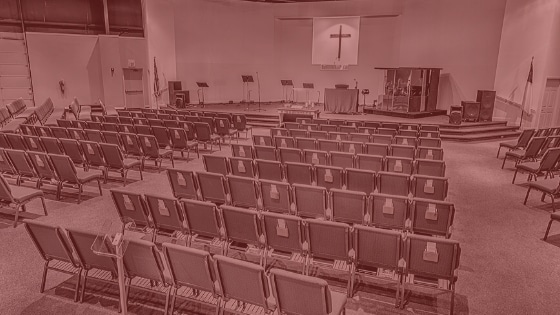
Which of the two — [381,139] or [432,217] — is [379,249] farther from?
[381,139]

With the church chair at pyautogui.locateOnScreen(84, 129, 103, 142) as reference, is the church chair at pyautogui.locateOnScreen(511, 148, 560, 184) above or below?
below

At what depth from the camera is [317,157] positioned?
295 inches

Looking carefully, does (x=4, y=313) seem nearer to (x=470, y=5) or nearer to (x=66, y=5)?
(x=66, y=5)

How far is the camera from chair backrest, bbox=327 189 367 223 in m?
5.07

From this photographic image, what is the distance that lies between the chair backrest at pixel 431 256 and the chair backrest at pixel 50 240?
3.52 meters

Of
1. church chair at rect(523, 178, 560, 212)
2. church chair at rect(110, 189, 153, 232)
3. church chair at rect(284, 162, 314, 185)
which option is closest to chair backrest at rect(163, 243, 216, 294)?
church chair at rect(110, 189, 153, 232)

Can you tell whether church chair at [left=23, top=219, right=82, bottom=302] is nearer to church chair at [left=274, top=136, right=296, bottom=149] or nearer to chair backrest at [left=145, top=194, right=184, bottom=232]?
chair backrest at [left=145, top=194, right=184, bottom=232]

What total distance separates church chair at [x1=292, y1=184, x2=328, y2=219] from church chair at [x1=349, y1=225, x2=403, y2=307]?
3.90 feet

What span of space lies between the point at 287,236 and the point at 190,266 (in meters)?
1.21

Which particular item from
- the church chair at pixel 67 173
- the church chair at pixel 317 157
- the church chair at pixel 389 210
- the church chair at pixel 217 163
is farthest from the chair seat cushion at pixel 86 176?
the church chair at pixel 389 210

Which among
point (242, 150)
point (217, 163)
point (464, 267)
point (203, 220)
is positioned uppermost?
point (242, 150)

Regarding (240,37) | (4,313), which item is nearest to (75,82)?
(240,37)

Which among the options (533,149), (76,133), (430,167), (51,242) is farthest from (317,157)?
(76,133)

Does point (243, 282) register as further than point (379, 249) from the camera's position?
No
